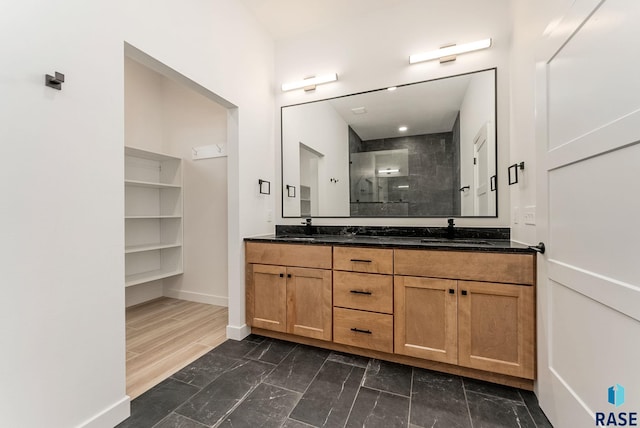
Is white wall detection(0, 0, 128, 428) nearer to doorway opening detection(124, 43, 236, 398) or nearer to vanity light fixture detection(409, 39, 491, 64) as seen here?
doorway opening detection(124, 43, 236, 398)

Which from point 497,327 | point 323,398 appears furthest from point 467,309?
point 323,398

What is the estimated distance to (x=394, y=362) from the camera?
188cm

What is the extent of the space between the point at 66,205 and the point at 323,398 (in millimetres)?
1676

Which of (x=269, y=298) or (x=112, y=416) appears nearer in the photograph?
(x=112, y=416)

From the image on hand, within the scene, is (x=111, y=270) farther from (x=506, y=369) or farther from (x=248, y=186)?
(x=506, y=369)

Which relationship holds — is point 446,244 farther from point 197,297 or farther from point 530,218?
Result: point 197,297

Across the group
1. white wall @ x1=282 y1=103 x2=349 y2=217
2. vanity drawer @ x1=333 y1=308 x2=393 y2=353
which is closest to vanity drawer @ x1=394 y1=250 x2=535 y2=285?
vanity drawer @ x1=333 y1=308 x2=393 y2=353

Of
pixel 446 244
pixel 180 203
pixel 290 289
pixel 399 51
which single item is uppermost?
pixel 399 51

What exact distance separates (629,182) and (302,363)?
6.49 ft

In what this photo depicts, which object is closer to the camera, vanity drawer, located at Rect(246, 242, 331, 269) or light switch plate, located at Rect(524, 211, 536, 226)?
light switch plate, located at Rect(524, 211, 536, 226)

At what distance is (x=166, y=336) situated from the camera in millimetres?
2287

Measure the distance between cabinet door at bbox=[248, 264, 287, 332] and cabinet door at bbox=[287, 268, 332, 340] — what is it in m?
0.06

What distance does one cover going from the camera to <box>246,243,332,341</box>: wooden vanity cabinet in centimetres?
203

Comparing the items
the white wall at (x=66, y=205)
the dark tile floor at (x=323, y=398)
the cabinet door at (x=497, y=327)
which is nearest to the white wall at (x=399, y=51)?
the cabinet door at (x=497, y=327)
